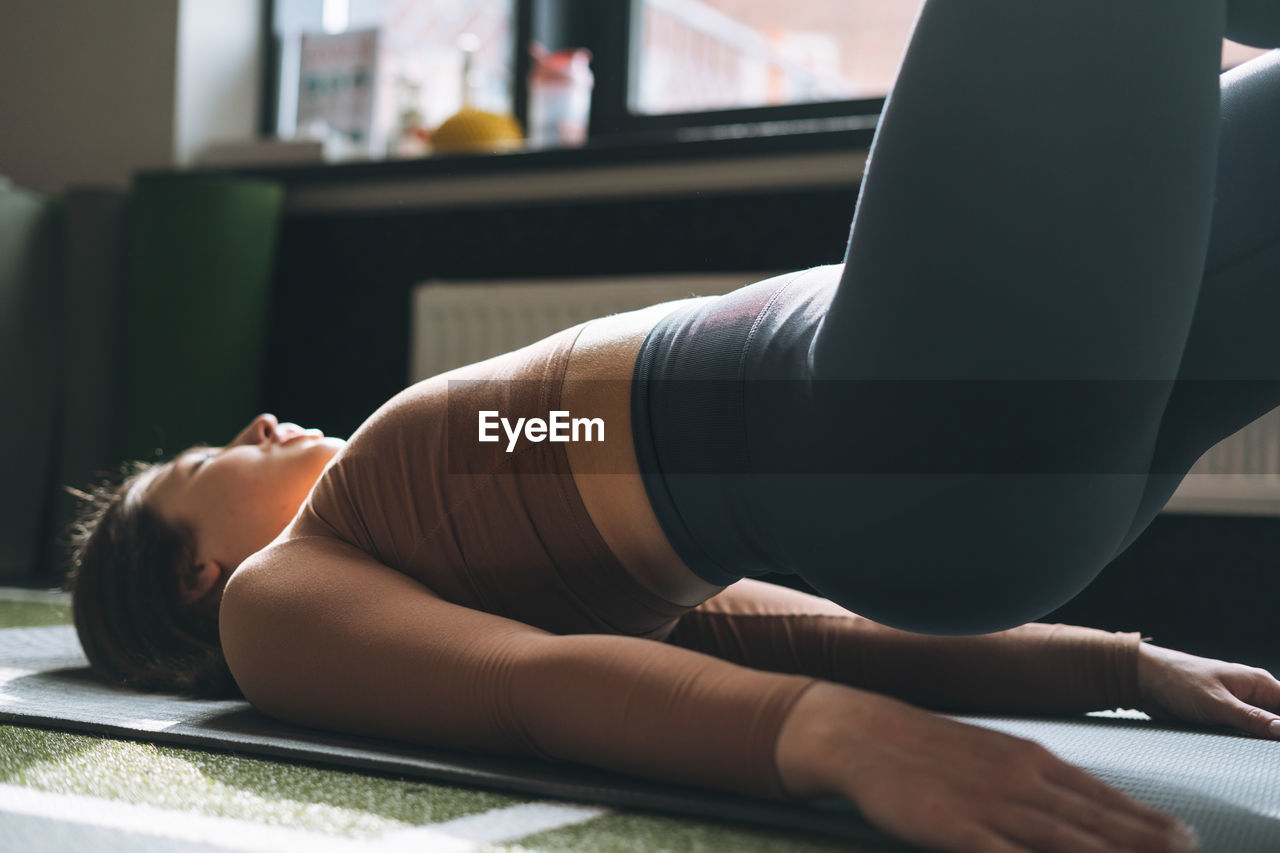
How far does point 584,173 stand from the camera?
2.25 meters

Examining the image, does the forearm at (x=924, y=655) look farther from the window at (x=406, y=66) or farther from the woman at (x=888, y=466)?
the window at (x=406, y=66)

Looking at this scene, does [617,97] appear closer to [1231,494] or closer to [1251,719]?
Result: [1231,494]

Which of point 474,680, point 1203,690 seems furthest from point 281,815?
point 1203,690

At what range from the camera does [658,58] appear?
8.18ft

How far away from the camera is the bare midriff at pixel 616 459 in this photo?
84cm

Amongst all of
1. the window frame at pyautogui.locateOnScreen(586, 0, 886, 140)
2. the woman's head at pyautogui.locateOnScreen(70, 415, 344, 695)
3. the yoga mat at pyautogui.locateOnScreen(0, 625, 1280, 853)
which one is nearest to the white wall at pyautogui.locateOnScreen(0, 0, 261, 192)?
the window frame at pyautogui.locateOnScreen(586, 0, 886, 140)

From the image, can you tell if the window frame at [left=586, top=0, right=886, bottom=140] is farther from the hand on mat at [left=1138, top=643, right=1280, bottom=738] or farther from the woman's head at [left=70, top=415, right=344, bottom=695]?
the hand on mat at [left=1138, top=643, right=1280, bottom=738]

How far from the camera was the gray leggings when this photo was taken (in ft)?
2.18

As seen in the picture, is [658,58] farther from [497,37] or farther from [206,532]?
[206,532]

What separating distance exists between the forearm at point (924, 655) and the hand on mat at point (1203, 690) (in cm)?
2

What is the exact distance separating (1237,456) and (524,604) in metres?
1.28

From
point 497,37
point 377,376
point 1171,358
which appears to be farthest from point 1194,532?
point 497,37

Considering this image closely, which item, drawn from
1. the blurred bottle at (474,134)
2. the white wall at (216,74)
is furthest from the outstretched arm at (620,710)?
the white wall at (216,74)
